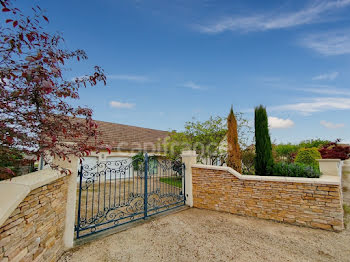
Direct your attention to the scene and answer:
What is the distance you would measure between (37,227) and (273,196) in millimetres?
6227

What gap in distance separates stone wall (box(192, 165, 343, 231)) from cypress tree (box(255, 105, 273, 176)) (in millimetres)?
2171

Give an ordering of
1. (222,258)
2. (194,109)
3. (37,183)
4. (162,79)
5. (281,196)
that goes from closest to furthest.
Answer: (37,183) → (222,258) → (281,196) → (162,79) → (194,109)

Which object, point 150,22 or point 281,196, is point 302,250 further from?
point 150,22

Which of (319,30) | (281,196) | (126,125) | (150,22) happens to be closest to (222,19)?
(150,22)

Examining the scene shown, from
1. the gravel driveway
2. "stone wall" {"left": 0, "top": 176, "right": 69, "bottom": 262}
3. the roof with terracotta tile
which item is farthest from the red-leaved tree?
the roof with terracotta tile

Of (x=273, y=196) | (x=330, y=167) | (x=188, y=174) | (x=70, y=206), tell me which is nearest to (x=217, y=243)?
(x=273, y=196)

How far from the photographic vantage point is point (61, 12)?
4.05 metres

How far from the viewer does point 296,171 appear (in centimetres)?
603

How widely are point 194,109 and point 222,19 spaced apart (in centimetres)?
610

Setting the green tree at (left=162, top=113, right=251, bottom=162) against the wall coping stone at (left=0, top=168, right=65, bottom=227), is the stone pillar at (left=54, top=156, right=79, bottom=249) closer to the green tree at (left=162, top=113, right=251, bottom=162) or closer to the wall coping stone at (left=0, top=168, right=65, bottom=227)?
the wall coping stone at (left=0, top=168, right=65, bottom=227)

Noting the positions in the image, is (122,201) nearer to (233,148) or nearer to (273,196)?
(233,148)

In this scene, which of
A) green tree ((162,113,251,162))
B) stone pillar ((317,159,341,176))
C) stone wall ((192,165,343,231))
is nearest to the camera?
stone wall ((192,165,343,231))

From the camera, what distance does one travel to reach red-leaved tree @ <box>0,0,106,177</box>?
1.85 metres

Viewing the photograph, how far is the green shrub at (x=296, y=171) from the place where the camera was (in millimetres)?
5656
